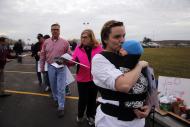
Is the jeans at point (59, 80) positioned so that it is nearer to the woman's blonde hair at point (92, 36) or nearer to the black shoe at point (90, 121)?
the black shoe at point (90, 121)

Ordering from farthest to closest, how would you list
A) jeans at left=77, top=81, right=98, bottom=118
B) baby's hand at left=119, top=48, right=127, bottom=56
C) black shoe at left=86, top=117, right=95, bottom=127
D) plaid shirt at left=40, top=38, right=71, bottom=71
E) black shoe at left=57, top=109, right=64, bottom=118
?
plaid shirt at left=40, top=38, right=71, bottom=71, black shoe at left=57, top=109, right=64, bottom=118, black shoe at left=86, top=117, right=95, bottom=127, jeans at left=77, top=81, right=98, bottom=118, baby's hand at left=119, top=48, right=127, bottom=56

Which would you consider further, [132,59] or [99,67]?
[99,67]

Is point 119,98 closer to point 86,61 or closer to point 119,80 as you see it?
point 119,80

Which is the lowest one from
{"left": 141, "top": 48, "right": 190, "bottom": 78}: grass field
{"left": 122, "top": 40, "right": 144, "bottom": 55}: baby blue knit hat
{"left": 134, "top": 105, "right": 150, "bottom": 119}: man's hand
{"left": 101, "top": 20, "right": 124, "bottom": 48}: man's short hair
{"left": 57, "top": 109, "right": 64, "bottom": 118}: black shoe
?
{"left": 141, "top": 48, "right": 190, "bottom": 78}: grass field

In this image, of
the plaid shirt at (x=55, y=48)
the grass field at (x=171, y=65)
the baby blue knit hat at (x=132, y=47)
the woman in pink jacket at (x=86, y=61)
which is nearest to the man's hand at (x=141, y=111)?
the baby blue knit hat at (x=132, y=47)

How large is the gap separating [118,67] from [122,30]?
1.20ft

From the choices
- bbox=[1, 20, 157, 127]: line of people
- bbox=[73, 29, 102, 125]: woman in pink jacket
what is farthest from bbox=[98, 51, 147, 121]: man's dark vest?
bbox=[73, 29, 102, 125]: woman in pink jacket

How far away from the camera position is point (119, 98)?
259 centimetres

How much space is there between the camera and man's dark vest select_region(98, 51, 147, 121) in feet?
8.48

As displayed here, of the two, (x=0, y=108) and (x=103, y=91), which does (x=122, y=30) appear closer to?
(x=103, y=91)

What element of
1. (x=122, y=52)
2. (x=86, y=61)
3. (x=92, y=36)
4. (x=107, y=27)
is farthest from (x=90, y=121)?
(x=122, y=52)

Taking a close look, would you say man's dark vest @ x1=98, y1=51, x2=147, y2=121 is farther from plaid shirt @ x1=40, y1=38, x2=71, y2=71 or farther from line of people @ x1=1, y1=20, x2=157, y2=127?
plaid shirt @ x1=40, y1=38, x2=71, y2=71

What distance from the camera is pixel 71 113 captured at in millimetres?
7293

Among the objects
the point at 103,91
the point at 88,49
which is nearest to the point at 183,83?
the point at 88,49
